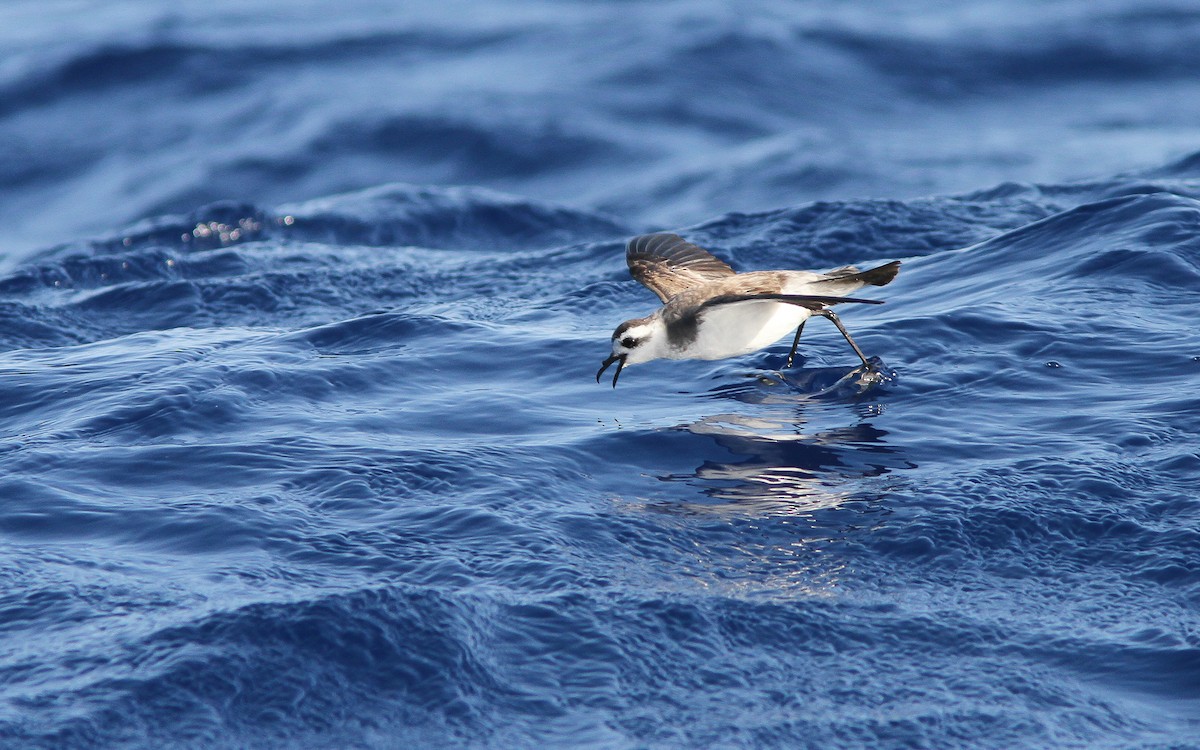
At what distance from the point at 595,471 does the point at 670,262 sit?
2.81 m

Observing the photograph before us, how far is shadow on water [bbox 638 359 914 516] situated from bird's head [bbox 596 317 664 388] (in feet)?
1.89

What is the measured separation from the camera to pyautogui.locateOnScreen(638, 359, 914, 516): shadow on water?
7.17 metres

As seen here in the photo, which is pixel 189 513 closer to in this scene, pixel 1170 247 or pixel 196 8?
pixel 1170 247

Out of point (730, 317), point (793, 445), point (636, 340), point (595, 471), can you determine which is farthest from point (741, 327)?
point (595, 471)

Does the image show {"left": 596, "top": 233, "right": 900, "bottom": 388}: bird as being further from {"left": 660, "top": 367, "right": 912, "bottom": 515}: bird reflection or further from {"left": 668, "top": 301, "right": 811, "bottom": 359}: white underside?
{"left": 660, "top": 367, "right": 912, "bottom": 515}: bird reflection

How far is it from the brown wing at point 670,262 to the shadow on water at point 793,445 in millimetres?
1043

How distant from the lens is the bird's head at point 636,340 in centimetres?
833

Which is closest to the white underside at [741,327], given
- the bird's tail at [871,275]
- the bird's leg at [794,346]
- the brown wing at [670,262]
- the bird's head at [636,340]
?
the bird's head at [636,340]

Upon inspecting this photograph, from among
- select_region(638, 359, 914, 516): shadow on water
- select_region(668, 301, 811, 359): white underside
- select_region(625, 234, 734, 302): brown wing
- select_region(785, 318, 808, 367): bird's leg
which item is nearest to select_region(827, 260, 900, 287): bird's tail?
select_region(668, 301, 811, 359): white underside

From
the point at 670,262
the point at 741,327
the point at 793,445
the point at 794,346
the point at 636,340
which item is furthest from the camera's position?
the point at 670,262

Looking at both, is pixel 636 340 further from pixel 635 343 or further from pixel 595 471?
pixel 595 471

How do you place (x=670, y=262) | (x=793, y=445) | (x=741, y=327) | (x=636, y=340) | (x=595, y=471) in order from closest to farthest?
(x=595, y=471) < (x=793, y=445) < (x=741, y=327) < (x=636, y=340) < (x=670, y=262)

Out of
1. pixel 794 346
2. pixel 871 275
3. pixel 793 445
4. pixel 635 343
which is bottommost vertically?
pixel 793 445

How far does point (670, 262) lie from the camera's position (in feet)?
33.2
